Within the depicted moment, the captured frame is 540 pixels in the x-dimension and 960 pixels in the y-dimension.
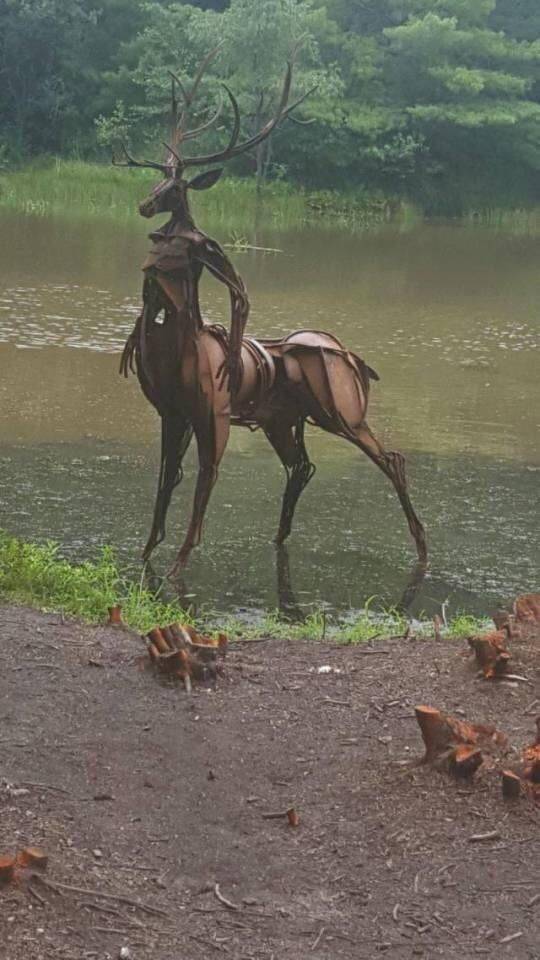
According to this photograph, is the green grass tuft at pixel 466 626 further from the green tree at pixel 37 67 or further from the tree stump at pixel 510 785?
the green tree at pixel 37 67

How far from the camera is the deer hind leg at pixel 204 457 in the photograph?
695cm

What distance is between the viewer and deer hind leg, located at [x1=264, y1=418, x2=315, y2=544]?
7.75m

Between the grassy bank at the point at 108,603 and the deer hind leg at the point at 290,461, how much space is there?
3.85 feet

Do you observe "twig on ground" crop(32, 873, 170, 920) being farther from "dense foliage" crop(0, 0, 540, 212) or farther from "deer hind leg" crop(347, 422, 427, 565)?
"dense foliage" crop(0, 0, 540, 212)

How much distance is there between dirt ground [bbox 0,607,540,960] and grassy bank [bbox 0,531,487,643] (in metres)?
0.64

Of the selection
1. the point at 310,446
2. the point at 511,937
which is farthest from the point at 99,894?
the point at 310,446

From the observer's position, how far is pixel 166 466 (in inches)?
285

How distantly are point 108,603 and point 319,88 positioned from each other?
34843mm

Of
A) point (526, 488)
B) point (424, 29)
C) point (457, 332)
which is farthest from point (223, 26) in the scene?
point (526, 488)

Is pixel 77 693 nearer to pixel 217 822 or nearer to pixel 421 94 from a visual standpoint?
pixel 217 822

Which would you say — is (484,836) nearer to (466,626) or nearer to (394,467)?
(466,626)

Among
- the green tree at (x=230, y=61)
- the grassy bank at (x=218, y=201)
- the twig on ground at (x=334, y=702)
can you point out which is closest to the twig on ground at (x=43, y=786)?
the twig on ground at (x=334, y=702)

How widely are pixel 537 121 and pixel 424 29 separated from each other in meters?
4.91

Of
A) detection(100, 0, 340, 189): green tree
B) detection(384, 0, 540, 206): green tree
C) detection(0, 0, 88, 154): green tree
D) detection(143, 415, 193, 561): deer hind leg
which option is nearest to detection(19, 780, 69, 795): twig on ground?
detection(143, 415, 193, 561): deer hind leg
